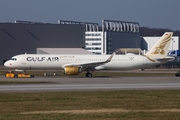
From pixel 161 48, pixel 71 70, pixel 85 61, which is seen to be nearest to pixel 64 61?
pixel 71 70

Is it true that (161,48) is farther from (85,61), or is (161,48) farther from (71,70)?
(71,70)

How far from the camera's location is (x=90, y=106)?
2162cm

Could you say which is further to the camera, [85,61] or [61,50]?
[61,50]

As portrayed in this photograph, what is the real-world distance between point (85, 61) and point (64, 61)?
2.75 metres

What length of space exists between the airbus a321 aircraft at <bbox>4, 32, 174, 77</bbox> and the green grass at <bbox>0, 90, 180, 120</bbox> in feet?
83.8

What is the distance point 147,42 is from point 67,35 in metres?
59.7

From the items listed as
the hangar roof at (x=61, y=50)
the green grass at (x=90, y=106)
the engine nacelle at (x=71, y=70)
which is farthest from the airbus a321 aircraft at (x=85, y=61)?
the hangar roof at (x=61, y=50)

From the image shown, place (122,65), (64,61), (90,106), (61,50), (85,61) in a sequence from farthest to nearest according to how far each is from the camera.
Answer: (61,50), (122,65), (85,61), (64,61), (90,106)

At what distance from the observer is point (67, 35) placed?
88.1 m

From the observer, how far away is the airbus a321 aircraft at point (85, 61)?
174ft

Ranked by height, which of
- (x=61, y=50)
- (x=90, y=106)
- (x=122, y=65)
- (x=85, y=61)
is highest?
(x=61, y=50)

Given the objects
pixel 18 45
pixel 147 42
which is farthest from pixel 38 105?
pixel 147 42

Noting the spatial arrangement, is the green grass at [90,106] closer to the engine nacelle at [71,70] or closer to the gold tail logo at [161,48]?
the engine nacelle at [71,70]

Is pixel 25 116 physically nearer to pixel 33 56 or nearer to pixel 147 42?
pixel 33 56
